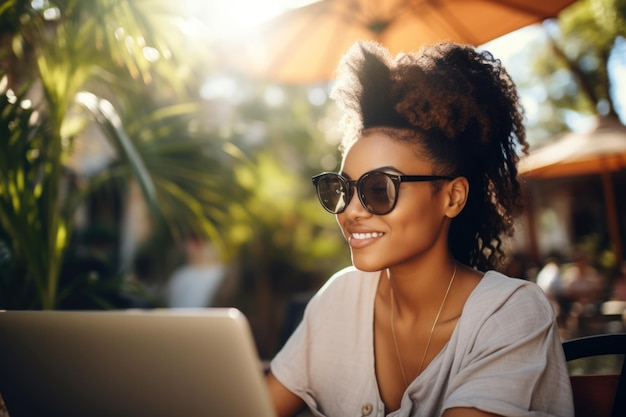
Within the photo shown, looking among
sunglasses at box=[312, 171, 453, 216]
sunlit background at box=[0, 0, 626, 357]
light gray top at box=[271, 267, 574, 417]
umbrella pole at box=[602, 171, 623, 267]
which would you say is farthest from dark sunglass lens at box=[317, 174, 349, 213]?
umbrella pole at box=[602, 171, 623, 267]

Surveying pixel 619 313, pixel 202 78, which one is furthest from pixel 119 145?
pixel 202 78

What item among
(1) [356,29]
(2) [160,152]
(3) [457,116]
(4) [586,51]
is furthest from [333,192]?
(4) [586,51]

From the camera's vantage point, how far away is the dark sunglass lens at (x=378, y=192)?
1.43 meters

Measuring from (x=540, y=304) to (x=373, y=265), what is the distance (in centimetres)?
42

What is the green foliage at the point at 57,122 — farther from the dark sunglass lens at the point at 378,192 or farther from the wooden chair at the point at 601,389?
the wooden chair at the point at 601,389

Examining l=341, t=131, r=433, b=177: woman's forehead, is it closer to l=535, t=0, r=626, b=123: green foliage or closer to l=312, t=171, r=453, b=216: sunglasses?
l=312, t=171, r=453, b=216: sunglasses

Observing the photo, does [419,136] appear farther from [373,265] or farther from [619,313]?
[619,313]

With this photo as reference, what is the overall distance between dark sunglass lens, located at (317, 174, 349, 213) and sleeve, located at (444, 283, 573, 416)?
47cm

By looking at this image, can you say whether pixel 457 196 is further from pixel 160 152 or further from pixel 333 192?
pixel 160 152

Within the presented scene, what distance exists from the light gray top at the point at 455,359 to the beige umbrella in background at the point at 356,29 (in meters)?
2.42

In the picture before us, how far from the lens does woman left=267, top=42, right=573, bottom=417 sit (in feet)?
4.49

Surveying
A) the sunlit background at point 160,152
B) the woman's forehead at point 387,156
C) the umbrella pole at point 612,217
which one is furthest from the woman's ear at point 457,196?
the umbrella pole at point 612,217

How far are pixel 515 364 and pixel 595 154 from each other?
4.22 m

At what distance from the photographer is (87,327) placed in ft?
2.90
